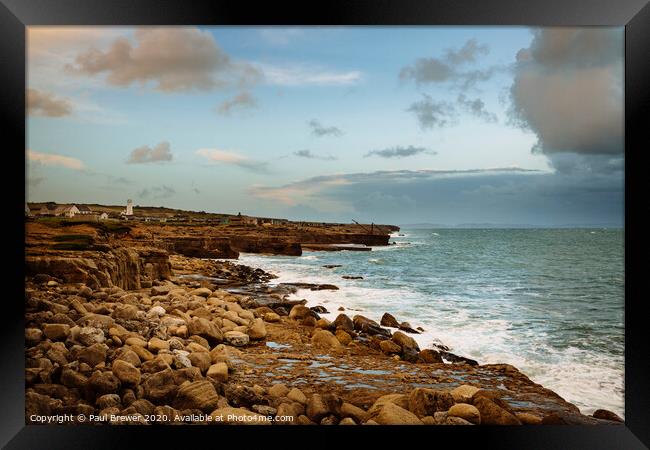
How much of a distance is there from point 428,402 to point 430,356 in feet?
1.01

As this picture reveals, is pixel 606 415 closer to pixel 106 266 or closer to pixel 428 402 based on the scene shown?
pixel 428 402

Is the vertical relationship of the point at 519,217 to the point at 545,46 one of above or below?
below

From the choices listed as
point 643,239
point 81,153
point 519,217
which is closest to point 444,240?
point 519,217

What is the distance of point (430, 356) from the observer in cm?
A: 282

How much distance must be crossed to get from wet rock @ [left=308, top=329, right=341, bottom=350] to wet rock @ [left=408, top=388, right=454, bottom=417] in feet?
1.95

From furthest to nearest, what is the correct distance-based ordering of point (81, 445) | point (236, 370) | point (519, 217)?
point (519, 217)
point (236, 370)
point (81, 445)

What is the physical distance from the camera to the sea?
2715mm

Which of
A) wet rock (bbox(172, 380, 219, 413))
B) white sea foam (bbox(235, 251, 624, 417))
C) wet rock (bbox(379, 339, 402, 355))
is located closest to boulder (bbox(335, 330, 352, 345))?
white sea foam (bbox(235, 251, 624, 417))

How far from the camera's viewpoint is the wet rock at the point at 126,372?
2.64 m

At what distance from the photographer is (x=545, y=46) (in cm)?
275

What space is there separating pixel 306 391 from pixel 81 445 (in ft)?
4.65

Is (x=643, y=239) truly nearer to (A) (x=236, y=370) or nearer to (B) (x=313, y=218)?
(B) (x=313, y=218)

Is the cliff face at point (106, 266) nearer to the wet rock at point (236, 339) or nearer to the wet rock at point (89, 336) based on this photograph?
the wet rock at point (89, 336)

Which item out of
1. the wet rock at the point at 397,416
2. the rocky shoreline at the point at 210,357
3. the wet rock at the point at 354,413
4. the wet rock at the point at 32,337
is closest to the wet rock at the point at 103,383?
the rocky shoreline at the point at 210,357
